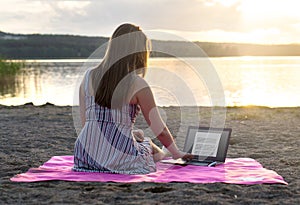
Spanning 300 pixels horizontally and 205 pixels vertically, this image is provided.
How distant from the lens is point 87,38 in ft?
127

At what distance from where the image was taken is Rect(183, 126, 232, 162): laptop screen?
4.32 m

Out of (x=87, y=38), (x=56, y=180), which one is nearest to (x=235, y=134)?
(x=56, y=180)

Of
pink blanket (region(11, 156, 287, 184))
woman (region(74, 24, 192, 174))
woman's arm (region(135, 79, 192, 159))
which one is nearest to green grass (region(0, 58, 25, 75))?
pink blanket (region(11, 156, 287, 184))

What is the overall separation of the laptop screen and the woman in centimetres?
47

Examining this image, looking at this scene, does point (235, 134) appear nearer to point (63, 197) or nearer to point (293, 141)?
point (293, 141)

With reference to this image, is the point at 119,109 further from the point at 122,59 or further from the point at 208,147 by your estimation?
the point at 208,147

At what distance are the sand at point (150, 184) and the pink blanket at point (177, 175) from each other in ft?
0.37

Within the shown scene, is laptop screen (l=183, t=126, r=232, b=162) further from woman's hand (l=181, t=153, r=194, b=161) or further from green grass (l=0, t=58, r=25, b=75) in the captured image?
green grass (l=0, t=58, r=25, b=75)

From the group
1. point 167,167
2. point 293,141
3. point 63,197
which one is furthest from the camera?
point 293,141

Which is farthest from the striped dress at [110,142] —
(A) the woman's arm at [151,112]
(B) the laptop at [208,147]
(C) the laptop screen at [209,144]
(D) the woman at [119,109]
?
(C) the laptop screen at [209,144]

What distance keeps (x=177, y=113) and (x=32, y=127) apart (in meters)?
3.01

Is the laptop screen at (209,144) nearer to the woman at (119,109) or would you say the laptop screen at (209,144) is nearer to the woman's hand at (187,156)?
the woman's hand at (187,156)

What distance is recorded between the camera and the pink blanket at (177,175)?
3.55m

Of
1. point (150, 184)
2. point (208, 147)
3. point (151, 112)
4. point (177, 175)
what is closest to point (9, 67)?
point (208, 147)
